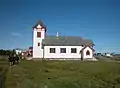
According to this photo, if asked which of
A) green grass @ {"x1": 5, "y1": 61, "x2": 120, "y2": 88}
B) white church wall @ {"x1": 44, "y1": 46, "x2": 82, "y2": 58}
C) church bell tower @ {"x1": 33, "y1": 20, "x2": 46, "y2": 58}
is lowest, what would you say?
green grass @ {"x1": 5, "y1": 61, "x2": 120, "y2": 88}

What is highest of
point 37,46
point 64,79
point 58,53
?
point 37,46

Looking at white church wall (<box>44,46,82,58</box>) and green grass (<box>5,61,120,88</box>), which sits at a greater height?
white church wall (<box>44,46,82,58</box>)

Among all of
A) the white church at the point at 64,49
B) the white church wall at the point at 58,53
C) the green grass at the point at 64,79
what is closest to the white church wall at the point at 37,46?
the white church at the point at 64,49

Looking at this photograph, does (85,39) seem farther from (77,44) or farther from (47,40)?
(47,40)

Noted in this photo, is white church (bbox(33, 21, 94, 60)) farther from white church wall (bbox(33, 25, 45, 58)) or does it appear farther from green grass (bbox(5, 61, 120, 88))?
green grass (bbox(5, 61, 120, 88))

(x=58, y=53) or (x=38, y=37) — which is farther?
(x=38, y=37)

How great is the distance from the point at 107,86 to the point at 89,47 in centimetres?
4943

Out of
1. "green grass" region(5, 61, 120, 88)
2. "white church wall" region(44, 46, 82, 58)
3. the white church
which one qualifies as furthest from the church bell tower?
"green grass" region(5, 61, 120, 88)

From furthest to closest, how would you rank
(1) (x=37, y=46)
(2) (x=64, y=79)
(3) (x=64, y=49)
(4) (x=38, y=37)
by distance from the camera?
1. (4) (x=38, y=37)
2. (1) (x=37, y=46)
3. (3) (x=64, y=49)
4. (2) (x=64, y=79)

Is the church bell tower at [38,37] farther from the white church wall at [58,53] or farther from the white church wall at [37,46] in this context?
the white church wall at [58,53]

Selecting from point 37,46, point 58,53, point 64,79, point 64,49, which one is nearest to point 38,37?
point 37,46

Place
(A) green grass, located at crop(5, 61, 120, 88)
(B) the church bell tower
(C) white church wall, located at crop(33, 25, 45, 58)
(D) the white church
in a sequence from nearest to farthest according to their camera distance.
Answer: (A) green grass, located at crop(5, 61, 120, 88) → (D) the white church → (C) white church wall, located at crop(33, 25, 45, 58) → (B) the church bell tower

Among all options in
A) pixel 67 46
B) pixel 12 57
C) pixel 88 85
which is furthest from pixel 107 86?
pixel 67 46

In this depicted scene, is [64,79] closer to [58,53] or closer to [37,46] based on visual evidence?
[58,53]
